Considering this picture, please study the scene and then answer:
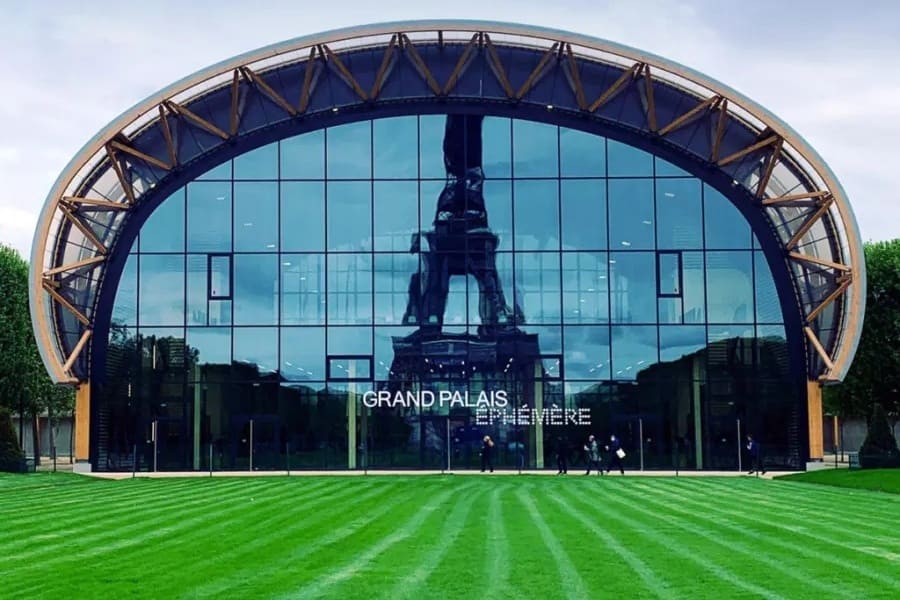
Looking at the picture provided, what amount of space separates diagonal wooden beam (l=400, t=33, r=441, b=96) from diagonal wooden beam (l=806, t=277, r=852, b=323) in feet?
59.8

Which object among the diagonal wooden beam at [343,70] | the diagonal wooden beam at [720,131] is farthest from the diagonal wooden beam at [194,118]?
the diagonal wooden beam at [720,131]

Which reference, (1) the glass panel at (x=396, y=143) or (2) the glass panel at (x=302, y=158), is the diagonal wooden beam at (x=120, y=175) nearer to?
(2) the glass panel at (x=302, y=158)

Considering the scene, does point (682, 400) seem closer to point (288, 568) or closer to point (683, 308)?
point (683, 308)

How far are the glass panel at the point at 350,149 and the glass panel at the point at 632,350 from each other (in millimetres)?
12980

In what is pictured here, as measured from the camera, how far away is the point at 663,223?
53344 mm

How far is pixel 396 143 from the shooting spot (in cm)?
5403

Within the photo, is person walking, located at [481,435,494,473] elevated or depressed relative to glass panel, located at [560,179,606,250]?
depressed

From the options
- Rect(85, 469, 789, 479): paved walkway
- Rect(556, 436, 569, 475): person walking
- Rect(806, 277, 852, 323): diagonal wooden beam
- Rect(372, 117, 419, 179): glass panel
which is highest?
Rect(372, 117, 419, 179): glass panel

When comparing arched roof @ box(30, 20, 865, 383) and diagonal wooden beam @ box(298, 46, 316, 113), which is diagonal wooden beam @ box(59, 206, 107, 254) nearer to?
arched roof @ box(30, 20, 865, 383)

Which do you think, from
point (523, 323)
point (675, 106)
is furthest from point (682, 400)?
point (675, 106)

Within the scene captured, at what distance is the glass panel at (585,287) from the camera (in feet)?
174

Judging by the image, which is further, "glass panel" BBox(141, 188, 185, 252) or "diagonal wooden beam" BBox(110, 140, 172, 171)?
"glass panel" BBox(141, 188, 185, 252)

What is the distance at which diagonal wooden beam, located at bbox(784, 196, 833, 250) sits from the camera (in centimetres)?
5053

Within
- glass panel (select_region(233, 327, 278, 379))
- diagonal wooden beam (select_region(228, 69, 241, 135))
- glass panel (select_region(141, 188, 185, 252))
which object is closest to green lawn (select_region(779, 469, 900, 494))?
glass panel (select_region(233, 327, 278, 379))
